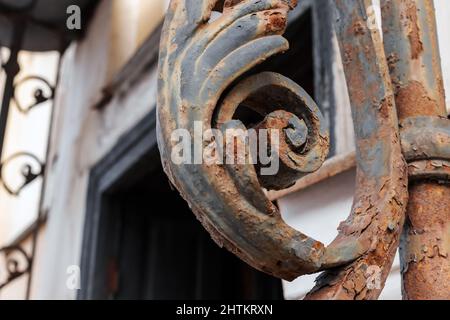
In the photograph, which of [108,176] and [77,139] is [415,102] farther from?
[77,139]

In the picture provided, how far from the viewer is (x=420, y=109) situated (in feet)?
1.82

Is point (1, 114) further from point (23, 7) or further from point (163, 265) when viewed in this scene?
point (163, 265)

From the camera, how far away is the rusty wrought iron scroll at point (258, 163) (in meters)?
0.43

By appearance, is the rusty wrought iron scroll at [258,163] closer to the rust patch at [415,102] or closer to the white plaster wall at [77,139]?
the rust patch at [415,102]

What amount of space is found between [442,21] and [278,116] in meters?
0.70

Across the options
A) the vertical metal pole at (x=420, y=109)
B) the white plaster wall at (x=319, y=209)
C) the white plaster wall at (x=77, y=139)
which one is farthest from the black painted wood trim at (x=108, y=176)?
the vertical metal pole at (x=420, y=109)

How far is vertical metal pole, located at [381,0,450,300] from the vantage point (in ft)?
1.68

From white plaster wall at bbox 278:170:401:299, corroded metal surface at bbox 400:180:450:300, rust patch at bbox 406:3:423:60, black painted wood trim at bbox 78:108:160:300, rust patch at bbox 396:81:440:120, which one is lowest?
corroded metal surface at bbox 400:180:450:300

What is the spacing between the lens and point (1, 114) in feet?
7.06

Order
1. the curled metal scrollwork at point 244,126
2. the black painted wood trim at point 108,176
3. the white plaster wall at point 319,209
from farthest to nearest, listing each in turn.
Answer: the black painted wood trim at point 108,176
the white plaster wall at point 319,209
the curled metal scrollwork at point 244,126

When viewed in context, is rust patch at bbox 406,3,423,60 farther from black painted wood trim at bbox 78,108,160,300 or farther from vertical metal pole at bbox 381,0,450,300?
black painted wood trim at bbox 78,108,160,300

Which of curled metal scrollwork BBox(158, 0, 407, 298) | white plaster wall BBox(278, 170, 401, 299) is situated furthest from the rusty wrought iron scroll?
white plaster wall BBox(278, 170, 401, 299)

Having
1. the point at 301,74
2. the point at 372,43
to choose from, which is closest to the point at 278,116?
the point at 372,43
